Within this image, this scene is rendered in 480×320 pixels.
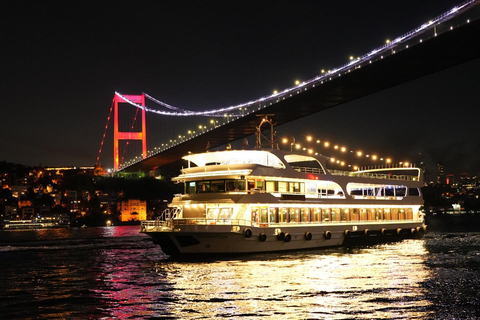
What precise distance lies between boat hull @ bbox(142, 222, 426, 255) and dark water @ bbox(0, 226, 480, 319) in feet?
2.09

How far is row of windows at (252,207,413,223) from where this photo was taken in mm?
27344

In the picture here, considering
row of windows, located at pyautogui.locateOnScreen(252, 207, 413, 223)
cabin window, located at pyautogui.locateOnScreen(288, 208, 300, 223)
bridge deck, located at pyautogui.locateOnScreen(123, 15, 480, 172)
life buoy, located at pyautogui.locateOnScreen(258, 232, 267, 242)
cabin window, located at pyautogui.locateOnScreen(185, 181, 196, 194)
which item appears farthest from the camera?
bridge deck, located at pyautogui.locateOnScreen(123, 15, 480, 172)

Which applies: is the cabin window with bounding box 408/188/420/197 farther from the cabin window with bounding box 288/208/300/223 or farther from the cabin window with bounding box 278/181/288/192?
the cabin window with bounding box 278/181/288/192

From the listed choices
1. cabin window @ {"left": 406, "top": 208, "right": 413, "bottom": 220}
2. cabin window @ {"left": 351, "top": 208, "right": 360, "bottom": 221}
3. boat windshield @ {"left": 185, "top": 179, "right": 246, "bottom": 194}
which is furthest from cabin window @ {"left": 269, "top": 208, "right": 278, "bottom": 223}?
cabin window @ {"left": 406, "top": 208, "right": 413, "bottom": 220}

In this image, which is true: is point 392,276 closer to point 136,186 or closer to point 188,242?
point 188,242

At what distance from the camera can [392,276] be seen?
65.7 ft

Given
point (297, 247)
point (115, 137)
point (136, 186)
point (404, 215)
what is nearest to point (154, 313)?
point (297, 247)

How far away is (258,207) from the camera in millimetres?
27062

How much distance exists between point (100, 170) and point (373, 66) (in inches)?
4632

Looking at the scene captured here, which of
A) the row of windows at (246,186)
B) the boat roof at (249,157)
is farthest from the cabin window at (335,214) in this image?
the boat roof at (249,157)

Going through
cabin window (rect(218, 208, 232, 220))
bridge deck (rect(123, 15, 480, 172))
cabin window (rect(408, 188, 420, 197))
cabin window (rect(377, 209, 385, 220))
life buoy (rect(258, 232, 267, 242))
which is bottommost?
life buoy (rect(258, 232, 267, 242))

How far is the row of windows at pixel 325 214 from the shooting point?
27344mm

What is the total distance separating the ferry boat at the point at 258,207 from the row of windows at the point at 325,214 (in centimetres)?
5

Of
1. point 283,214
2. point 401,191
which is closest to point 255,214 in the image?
point 283,214
